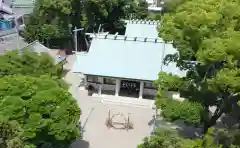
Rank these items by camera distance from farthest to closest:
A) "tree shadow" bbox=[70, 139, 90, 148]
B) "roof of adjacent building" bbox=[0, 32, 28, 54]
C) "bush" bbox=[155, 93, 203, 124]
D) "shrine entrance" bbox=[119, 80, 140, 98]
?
1. "roof of adjacent building" bbox=[0, 32, 28, 54]
2. "shrine entrance" bbox=[119, 80, 140, 98]
3. "tree shadow" bbox=[70, 139, 90, 148]
4. "bush" bbox=[155, 93, 203, 124]

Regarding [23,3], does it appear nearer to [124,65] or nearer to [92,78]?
[92,78]

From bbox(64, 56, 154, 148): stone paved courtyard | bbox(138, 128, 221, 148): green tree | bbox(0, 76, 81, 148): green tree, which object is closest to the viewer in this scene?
bbox(138, 128, 221, 148): green tree

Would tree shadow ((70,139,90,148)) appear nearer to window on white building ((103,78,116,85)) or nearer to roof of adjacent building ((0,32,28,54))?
window on white building ((103,78,116,85))

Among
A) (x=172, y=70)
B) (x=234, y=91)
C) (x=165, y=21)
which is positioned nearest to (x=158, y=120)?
(x=172, y=70)

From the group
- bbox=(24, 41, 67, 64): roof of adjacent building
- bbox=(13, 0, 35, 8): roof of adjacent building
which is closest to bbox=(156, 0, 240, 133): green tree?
bbox=(24, 41, 67, 64): roof of adjacent building

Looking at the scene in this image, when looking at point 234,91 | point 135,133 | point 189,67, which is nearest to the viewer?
point 234,91

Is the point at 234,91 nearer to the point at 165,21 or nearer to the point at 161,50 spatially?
the point at 165,21
